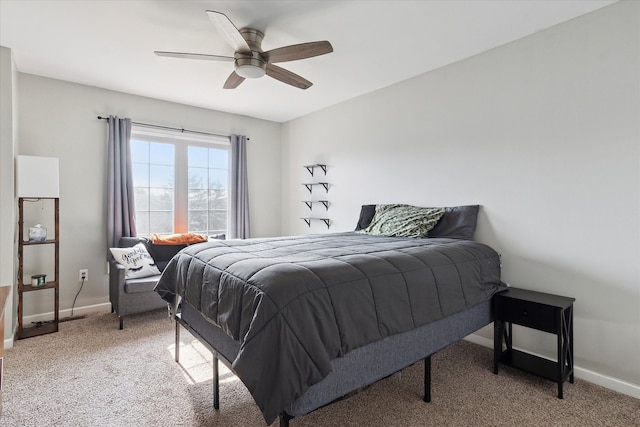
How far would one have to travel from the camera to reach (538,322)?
216 centimetres

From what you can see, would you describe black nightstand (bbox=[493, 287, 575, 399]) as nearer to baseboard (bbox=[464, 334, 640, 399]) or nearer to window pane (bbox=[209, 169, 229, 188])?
baseboard (bbox=[464, 334, 640, 399])

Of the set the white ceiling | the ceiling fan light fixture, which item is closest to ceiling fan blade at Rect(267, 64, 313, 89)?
the ceiling fan light fixture

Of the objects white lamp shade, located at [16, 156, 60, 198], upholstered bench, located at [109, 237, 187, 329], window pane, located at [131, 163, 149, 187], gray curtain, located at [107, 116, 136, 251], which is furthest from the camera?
window pane, located at [131, 163, 149, 187]

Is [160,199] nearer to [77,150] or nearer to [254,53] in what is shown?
[77,150]

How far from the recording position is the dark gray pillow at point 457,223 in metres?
2.78

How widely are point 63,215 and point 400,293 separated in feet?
12.0

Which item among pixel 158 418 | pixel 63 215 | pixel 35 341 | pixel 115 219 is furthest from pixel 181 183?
pixel 158 418

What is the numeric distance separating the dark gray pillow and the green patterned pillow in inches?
2.2

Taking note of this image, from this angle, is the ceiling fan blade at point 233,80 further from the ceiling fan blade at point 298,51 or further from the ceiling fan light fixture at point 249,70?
the ceiling fan blade at point 298,51

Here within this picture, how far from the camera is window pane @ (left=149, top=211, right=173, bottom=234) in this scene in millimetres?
4105

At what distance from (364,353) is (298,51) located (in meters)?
1.98

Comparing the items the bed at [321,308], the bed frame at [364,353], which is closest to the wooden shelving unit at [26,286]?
the bed at [321,308]

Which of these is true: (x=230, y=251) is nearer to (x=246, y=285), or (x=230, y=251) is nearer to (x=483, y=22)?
(x=246, y=285)

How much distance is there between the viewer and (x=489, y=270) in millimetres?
2404
